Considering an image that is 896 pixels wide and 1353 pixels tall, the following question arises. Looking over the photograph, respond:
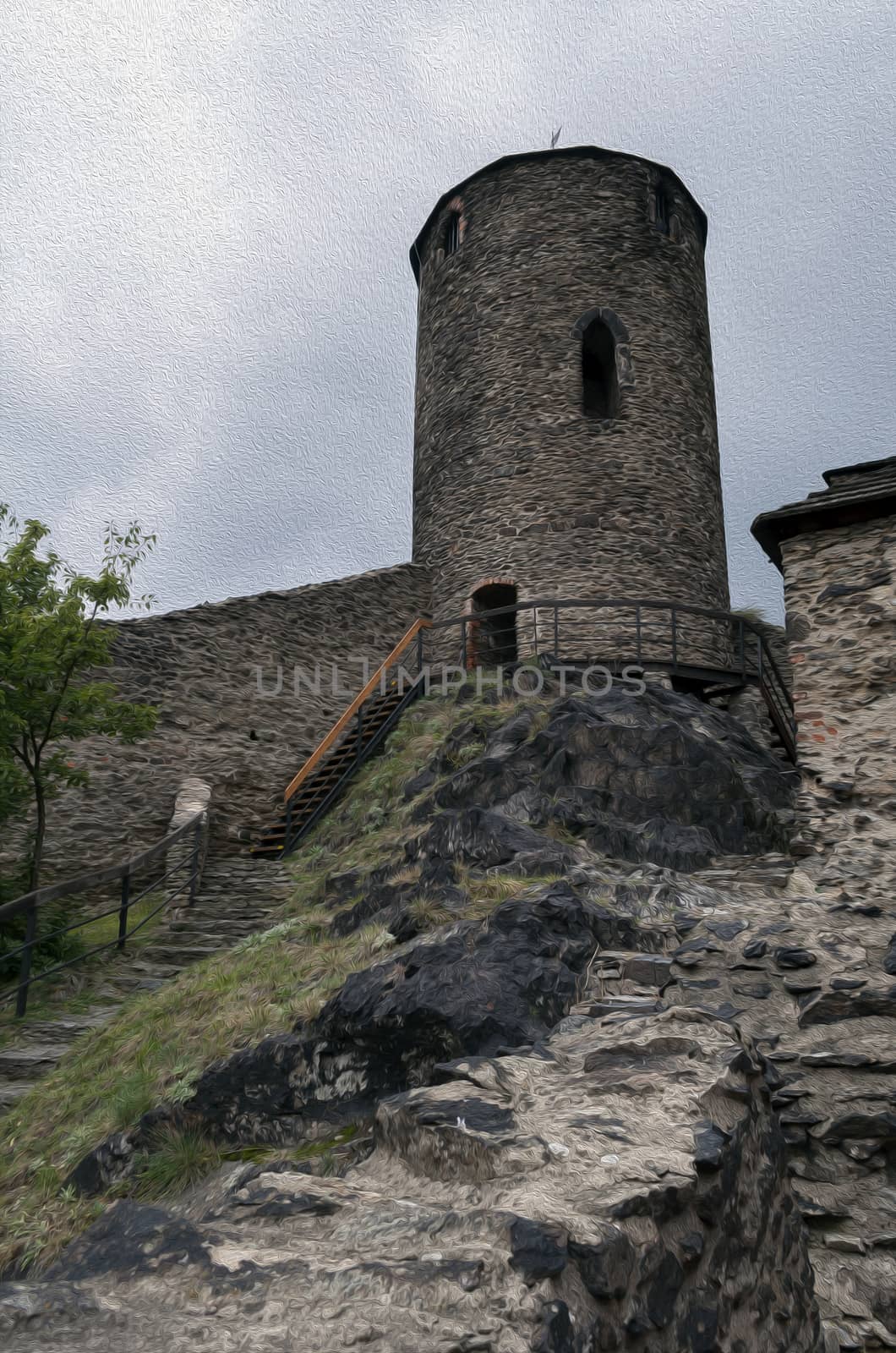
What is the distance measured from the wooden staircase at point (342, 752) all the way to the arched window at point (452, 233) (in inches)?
270

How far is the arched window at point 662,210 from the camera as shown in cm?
1605

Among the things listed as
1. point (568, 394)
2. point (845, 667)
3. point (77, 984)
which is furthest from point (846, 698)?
point (568, 394)

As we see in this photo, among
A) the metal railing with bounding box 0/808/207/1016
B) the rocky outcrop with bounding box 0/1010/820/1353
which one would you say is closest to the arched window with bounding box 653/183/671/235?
the metal railing with bounding box 0/808/207/1016

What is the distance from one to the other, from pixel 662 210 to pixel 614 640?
7.73 metres

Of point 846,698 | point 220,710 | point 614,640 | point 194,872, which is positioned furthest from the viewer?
point 614,640

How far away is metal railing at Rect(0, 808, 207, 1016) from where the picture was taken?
7.03 m

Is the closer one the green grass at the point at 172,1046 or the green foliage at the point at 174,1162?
the green foliage at the point at 174,1162

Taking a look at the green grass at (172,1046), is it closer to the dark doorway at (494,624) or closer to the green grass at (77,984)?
the green grass at (77,984)

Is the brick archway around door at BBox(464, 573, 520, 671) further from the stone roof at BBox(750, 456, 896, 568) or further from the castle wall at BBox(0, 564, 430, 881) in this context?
the stone roof at BBox(750, 456, 896, 568)

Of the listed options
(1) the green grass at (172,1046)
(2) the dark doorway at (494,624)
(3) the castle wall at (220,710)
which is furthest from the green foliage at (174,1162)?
(2) the dark doorway at (494,624)

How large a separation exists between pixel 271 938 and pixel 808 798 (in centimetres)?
413

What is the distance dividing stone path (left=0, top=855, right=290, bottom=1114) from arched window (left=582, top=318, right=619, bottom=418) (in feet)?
28.5

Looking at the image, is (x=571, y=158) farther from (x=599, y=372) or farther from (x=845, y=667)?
(x=845, y=667)

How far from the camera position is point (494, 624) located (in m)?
14.8
